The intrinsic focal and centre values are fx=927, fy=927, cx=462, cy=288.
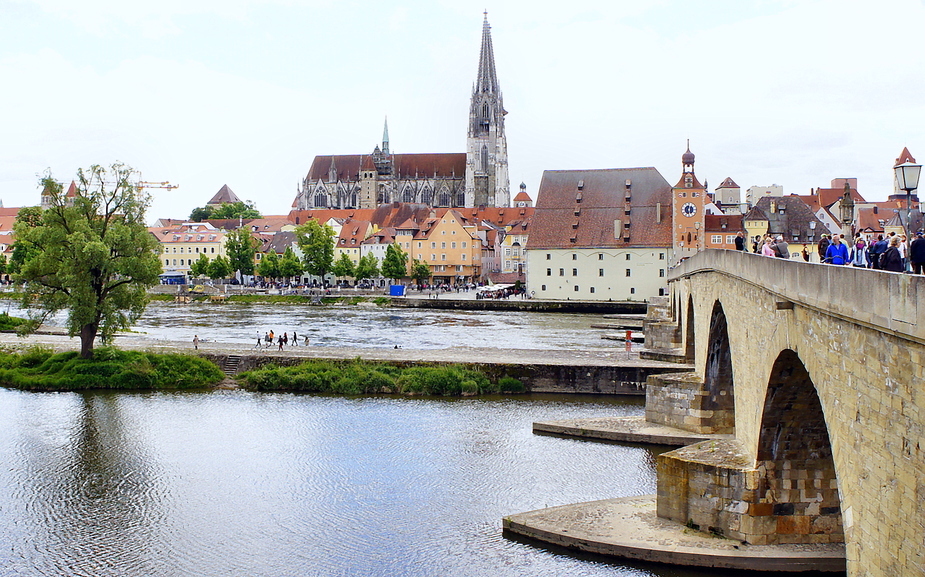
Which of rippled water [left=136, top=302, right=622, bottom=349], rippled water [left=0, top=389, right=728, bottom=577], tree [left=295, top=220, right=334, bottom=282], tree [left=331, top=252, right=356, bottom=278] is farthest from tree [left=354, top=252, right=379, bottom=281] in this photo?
rippled water [left=0, top=389, right=728, bottom=577]

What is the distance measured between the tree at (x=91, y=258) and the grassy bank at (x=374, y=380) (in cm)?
660

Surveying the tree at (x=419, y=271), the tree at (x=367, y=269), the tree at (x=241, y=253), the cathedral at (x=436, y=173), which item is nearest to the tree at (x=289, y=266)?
the tree at (x=367, y=269)

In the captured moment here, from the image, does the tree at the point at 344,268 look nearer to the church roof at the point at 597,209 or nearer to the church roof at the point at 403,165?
the church roof at the point at 597,209

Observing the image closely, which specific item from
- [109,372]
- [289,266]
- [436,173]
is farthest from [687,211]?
[436,173]

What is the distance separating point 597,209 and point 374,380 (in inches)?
2062

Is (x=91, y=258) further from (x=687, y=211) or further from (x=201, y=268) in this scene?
(x=201, y=268)

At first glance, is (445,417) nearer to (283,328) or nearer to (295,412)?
(295,412)

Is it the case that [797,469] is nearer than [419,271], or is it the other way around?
[797,469]

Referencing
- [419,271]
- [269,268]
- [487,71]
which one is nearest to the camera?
[419,271]

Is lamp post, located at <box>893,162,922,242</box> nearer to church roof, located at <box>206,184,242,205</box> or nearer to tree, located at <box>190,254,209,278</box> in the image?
tree, located at <box>190,254,209,278</box>

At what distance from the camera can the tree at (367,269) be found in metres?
104

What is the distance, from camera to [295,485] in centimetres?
2228

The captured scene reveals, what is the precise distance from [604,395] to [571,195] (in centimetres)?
5326

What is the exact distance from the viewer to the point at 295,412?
31.3 m
